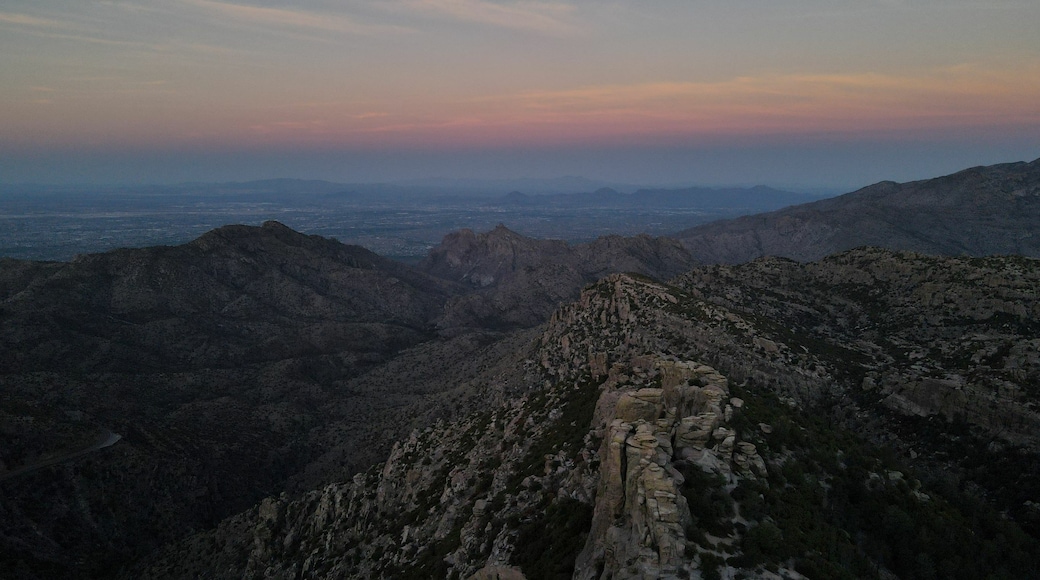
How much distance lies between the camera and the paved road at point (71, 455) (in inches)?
2391

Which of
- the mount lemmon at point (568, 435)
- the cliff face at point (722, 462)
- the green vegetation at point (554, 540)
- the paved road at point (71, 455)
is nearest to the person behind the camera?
the cliff face at point (722, 462)

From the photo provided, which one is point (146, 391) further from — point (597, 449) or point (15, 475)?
point (597, 449)

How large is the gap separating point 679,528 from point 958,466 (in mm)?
28208

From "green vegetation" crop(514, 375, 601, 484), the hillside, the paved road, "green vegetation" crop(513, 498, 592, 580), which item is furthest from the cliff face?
the paved road

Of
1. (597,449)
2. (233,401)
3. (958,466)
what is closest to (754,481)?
(597,449)

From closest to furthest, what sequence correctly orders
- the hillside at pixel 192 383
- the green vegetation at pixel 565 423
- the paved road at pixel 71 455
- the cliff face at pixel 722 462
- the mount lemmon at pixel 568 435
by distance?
the cliff face at pixel 722 462, the mount lemmon at pixel 568 435, the green vegetation at pixel 565 423, the paved road at pixel 71 455, the hillside at pixel 192 383

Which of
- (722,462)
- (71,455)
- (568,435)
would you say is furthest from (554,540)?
(71,455)

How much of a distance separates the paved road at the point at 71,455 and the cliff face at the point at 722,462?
900 inches

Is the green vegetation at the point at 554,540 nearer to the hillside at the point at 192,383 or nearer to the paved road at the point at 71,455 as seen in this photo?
the hillside at the point at 192,383

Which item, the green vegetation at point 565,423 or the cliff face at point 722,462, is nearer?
the cliff face at point 722,462

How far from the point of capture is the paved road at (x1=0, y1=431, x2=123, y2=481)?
60719mm

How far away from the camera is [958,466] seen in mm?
32781

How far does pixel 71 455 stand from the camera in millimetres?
65688

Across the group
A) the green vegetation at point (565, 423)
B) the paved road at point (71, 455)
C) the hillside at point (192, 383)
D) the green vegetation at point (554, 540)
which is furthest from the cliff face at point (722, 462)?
the paved road at point (71, 455)
